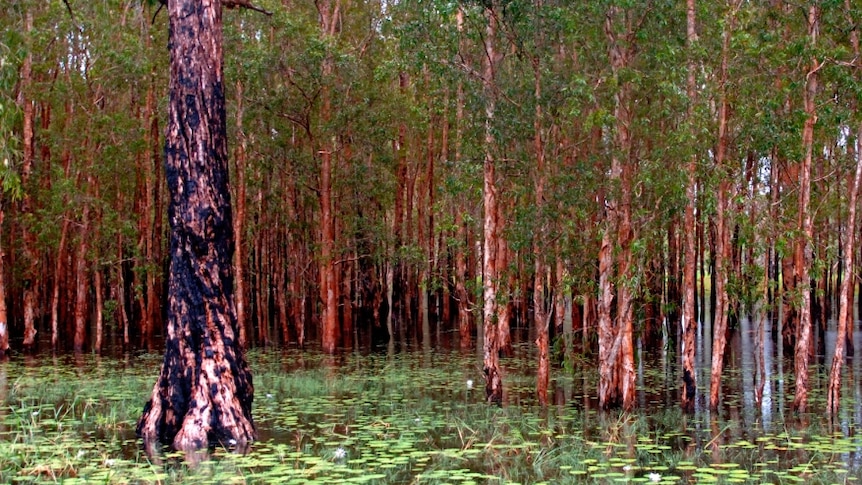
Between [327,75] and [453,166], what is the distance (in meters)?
9.41

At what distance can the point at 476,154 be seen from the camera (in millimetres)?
14406

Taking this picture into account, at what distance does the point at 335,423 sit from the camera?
1068 centimetres

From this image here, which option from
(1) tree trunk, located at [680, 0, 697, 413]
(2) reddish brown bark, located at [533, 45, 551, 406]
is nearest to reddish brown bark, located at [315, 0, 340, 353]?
(2) reddish brown bark, located at [533, 45, 551, 406]

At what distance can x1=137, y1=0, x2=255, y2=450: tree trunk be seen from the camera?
9.36m

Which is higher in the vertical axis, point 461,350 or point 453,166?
point 453,166

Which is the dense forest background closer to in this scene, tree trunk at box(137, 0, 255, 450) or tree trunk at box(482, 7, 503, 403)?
tree trunk at box(482, 7, 503, 403)

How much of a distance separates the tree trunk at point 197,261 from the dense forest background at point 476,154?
4.88ft

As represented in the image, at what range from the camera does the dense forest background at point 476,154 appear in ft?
41.1

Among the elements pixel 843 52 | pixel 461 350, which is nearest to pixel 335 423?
pixel 843 52

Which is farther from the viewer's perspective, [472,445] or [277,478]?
[472,445]

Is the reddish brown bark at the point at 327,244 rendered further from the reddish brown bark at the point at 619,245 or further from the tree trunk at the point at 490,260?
the reddish brown bark at the point at 619,245

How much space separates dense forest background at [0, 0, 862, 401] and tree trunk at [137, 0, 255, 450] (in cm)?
149

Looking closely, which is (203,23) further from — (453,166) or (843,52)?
(843,52)

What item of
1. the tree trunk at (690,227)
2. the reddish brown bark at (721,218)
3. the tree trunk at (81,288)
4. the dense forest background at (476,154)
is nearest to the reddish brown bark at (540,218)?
the dense forest background at (476,154)
